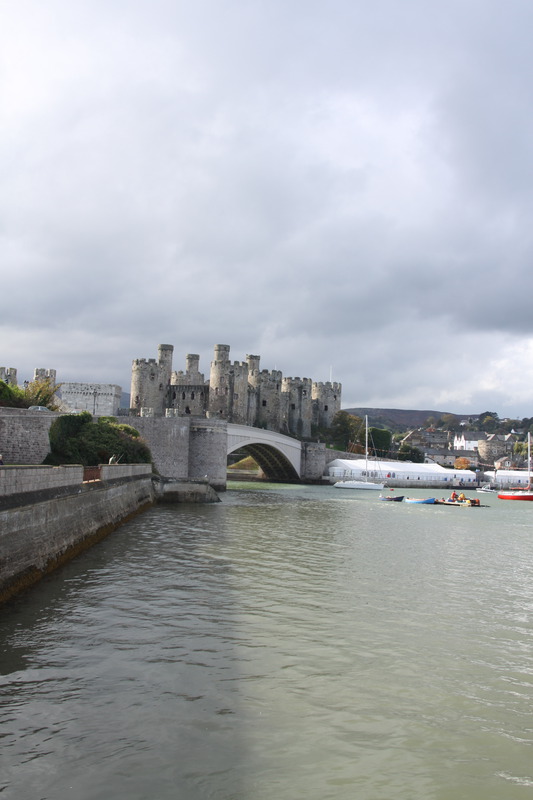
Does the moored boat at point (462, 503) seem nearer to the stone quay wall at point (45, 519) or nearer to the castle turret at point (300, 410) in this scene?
the stone quay wall at point (45, 519)

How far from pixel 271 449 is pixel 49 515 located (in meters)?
46.5

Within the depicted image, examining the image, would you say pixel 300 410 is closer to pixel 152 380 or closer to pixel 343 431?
pixel 343 431

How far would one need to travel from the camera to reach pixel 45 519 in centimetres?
1234

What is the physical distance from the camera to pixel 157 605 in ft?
35.7

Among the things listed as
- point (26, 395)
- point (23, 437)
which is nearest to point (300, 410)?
point (26, 395)

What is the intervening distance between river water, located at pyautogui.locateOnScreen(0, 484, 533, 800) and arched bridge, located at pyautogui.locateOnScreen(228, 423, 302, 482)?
109ft

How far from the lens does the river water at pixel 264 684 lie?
5410mm

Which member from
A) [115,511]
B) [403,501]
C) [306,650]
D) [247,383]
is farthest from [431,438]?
[306,650]

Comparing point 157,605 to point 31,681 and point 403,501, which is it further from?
point 403,501

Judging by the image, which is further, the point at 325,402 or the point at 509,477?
the point at 325,402

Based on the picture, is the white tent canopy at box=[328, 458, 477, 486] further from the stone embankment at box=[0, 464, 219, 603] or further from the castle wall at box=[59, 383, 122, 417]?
the stone embankment at box=[0, 464, 219, 603]

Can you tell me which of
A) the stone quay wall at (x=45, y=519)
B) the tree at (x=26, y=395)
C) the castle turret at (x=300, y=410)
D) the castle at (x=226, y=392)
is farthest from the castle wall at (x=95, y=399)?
the castle turret at (x=300, y=410)

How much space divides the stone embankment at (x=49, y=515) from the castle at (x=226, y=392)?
42.4 meters

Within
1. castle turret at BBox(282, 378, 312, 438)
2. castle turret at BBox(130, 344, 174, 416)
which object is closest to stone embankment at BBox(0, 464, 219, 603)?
castle turret at BBox(130, 344, 174, 416)
